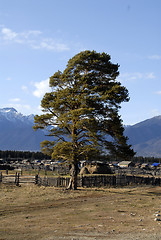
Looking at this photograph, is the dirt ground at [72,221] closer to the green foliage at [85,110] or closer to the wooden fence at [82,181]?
the green foliage at [85,110]

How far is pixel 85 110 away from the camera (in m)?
30.6

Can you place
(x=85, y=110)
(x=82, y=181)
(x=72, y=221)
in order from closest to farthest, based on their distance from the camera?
(x=72, y=221), (x=85, y=110), (x=82, y=181)

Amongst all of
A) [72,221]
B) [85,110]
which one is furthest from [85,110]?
[72,221]

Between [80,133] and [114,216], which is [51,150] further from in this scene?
[114,216]

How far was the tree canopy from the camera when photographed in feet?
105

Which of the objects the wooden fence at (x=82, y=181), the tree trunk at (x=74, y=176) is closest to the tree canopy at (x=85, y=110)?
the tree trunk at (x=74, y=176)

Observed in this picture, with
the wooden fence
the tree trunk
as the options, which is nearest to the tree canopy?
the tree trunk

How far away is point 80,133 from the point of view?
34219mm

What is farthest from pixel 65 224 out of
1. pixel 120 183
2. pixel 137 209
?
pixel 120 183

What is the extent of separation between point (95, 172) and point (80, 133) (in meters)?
33.2

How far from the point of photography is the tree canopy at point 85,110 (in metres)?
32.2

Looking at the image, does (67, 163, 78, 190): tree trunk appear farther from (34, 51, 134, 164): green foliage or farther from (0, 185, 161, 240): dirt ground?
(0, 185, 161, 240): dirt ground

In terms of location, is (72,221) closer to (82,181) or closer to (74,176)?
(74,176)

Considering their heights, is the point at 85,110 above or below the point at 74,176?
above
